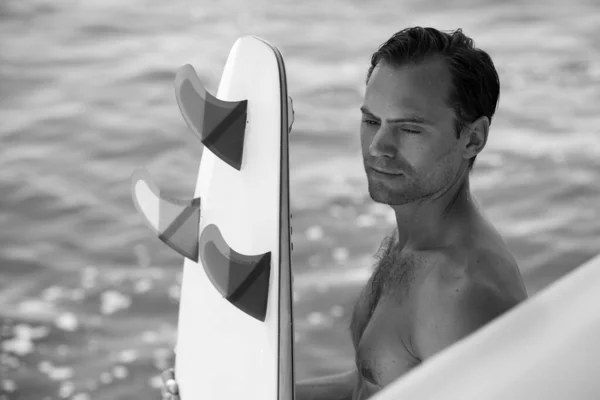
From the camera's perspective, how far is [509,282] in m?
1.17

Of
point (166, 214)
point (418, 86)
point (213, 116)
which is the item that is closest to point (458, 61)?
point (418, 86)

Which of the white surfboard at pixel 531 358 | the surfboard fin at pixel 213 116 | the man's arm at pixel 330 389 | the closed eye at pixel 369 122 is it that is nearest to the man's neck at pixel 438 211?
A: the closed eye at pixel 369 122

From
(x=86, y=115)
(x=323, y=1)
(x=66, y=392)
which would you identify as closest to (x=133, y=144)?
(x=86, y=115)

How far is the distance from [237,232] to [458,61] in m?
0.46

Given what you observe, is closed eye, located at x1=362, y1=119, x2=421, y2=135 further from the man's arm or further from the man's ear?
the man's arm

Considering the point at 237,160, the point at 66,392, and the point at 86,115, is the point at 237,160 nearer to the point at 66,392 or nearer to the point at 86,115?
the point at 66,392

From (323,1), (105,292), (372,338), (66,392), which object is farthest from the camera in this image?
Result: (323,1)

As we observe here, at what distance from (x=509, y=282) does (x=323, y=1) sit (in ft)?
16.1

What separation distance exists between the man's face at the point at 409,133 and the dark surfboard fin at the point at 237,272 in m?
0.21

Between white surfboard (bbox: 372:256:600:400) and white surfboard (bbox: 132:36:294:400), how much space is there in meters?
0.92

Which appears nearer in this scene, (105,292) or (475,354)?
(475,354)

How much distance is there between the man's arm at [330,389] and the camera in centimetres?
164

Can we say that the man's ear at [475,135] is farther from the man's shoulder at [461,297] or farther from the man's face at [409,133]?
the man's shoulder at [461,297]

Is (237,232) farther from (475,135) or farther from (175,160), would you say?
(175,160)
